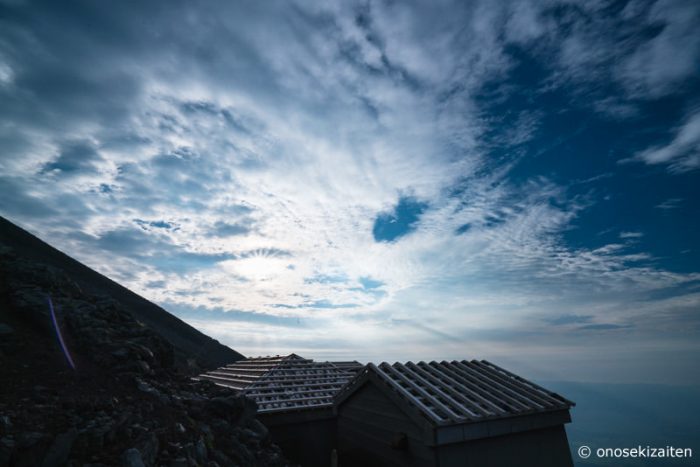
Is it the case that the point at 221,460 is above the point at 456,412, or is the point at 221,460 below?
below

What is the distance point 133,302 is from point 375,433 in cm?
5059

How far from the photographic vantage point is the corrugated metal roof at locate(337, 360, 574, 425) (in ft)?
38.4

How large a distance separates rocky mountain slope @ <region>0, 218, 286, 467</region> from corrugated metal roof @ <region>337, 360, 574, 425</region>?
18.8 ft

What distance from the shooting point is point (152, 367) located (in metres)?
12.6

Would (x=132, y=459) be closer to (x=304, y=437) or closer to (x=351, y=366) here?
(x=304, y=437)

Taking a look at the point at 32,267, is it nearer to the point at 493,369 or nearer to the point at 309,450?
the point at 309,450

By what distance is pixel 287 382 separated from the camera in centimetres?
1997

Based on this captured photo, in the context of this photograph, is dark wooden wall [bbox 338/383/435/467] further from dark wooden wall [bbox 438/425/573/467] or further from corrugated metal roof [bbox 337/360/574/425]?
dark wooden wall [bbox 438/425/573/467]

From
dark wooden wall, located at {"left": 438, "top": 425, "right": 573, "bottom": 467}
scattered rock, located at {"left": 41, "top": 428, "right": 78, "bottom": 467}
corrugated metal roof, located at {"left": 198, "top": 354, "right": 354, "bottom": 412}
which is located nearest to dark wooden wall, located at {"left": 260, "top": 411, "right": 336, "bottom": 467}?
corrugated metal roof, located at {"left": 198, "top": 354, "right": 354, "bottom": 412}

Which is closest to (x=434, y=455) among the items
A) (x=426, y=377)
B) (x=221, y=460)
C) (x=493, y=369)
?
(x=426, y=377)

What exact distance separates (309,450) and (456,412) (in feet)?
29.8

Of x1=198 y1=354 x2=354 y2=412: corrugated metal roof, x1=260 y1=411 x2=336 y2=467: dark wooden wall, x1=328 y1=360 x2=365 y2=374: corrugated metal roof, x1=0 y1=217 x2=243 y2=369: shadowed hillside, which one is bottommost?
x1=260 y1=411 x2=336 y2=467: dark wooden wall

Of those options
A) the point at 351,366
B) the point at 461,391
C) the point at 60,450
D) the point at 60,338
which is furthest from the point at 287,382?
the point at 60,450

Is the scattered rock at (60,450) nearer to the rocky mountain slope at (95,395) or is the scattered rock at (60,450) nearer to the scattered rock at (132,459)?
the rocky mountain slope at (95,395)
